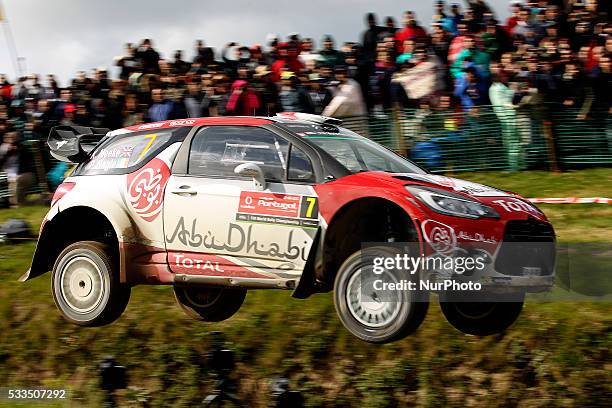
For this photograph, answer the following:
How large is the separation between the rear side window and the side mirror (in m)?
1.24

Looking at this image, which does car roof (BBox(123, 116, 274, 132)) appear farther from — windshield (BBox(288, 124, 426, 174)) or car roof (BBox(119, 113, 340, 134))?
windshield (BBox(288, 124, 426, 174))

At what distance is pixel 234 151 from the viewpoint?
9102 mm

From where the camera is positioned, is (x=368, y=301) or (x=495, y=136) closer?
(x=368, y=301)

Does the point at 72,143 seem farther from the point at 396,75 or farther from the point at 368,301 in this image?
the point at 396,75

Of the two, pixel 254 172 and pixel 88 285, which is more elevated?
pixel 254 172

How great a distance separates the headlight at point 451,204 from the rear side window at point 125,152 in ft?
8.69

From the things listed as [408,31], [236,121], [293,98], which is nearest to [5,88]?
[293,98]

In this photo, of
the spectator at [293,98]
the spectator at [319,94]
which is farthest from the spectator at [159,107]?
the spectator at [319,94]

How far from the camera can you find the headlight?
808cm

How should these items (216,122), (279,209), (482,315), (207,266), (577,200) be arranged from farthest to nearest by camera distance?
(577,200) → (216,122) → (482,315) → (207,266) → (279,209)

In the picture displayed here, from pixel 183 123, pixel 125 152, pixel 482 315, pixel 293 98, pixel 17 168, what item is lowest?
pixel 17 168

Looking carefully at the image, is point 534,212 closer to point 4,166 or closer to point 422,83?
point 422,83

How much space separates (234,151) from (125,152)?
50.7 inches

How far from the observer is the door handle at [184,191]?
9.09 metres
